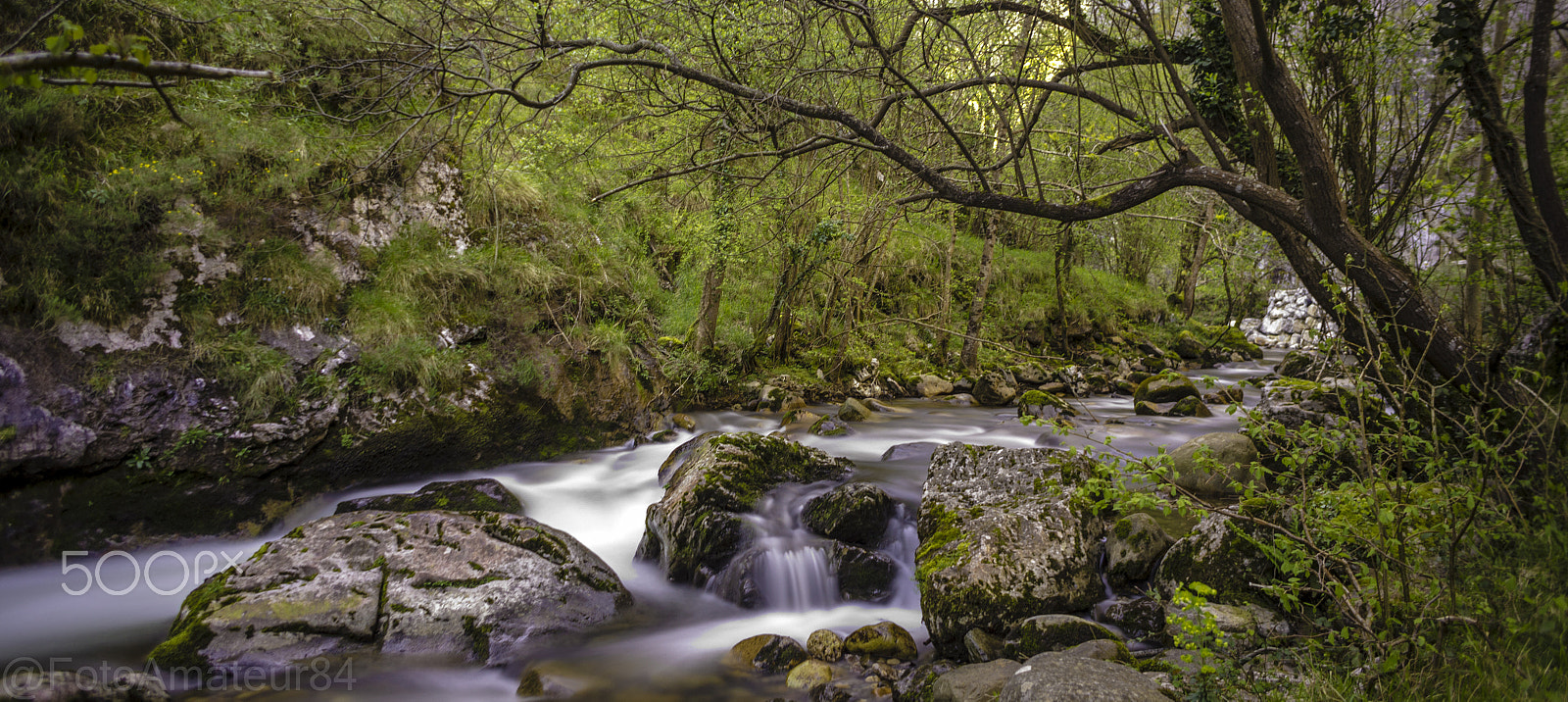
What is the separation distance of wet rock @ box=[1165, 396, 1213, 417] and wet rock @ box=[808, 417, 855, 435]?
5.83 m

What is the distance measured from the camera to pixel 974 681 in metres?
3.86

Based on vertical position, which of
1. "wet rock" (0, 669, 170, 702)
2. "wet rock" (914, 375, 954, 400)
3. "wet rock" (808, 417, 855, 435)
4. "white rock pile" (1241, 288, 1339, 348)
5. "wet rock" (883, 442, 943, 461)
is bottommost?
"wet rock" (0, 669, 170, 702)

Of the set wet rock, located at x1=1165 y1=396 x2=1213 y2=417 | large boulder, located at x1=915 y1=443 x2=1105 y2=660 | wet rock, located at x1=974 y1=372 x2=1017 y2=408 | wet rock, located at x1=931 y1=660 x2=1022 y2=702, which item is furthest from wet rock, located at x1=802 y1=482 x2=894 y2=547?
wet rock, located at x1=1165 y1=396 x2=1213 y2=417

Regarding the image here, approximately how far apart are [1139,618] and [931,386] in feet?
27.8

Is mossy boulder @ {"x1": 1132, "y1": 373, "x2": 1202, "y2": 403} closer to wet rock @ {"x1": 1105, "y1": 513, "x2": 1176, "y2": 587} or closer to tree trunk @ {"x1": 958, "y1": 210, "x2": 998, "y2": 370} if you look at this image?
tree trunk @ {"x1": 958, "y1": 210, "x2": 998, "y2": 370}

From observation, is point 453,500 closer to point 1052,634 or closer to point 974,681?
point 974,681

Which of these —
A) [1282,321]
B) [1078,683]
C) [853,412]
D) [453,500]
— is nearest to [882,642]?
[1078,683]

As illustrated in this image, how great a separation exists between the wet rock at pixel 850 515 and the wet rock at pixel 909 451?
1.98m

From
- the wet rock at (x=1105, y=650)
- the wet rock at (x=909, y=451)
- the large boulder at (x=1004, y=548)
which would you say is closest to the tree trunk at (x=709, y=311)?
the wet rock at (x=909, y=451)

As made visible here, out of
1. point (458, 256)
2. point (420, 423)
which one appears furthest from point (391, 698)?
point (458, 256)

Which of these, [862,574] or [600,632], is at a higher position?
[862,574]

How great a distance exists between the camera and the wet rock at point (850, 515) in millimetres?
6172

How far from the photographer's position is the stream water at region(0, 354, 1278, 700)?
4.42 meters

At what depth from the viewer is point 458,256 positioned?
8531 mm
